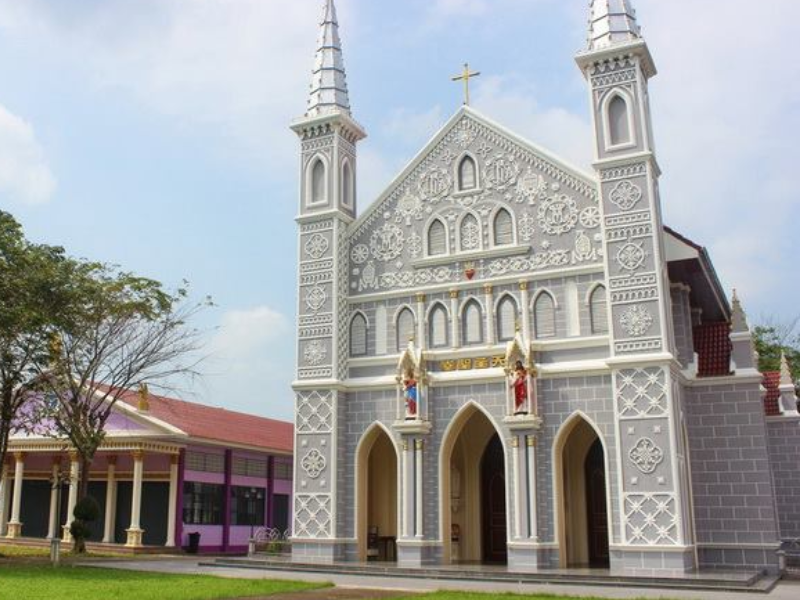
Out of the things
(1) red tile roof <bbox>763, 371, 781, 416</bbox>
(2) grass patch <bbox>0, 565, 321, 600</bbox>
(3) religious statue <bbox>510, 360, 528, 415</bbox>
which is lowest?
(2) grass patch <bbox>0, 565, 321, 600</bbox>

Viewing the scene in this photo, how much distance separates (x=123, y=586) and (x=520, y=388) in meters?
8.98

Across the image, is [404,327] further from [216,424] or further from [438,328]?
[216,424]

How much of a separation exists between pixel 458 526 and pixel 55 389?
11.6 meters

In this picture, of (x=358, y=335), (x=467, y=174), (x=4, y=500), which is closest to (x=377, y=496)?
(x=358, y=335)

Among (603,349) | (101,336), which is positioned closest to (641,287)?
(603,349)

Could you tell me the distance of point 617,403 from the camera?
1820 cm

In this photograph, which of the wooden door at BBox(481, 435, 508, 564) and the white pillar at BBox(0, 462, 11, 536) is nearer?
the wooden door at BBox(481, 435, 508, 564)

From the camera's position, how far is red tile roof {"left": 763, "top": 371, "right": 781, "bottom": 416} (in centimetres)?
2470

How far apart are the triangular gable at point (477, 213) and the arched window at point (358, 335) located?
741mm

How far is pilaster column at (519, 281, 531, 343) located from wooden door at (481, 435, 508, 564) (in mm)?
3736

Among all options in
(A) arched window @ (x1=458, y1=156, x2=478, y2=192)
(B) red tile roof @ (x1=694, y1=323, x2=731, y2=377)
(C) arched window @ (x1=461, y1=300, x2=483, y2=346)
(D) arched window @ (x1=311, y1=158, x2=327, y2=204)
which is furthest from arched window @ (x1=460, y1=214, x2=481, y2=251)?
(B) red tile roof @ (x1=694, y1=323, x2=731, y2=377)

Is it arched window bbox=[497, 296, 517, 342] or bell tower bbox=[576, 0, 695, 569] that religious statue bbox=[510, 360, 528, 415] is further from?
bell tower bbox=[576, 0, 695, 569]

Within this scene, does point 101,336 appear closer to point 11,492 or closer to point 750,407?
point 11,492

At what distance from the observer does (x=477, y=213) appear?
21266 millimetres
